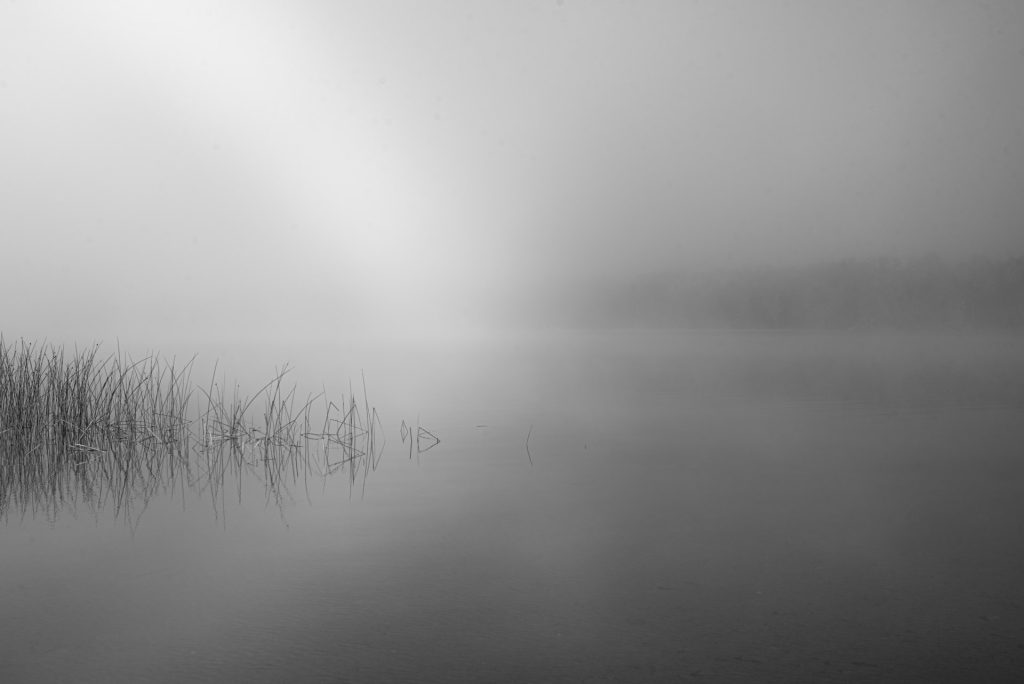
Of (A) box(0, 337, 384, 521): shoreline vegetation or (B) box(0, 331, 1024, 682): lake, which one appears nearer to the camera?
(B) box(0, 331, 1024, 682): lake

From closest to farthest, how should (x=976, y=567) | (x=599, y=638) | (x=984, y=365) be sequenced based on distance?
(x=599, y=638), (x=976, y=567), (x=984, y=365)

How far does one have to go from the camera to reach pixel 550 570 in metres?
3.73

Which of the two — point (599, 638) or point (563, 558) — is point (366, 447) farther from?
point (599, 638)

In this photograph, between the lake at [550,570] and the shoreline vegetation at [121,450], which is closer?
the lake at [550,570]

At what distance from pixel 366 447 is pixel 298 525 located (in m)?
2.79

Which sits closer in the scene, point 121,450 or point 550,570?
point 550,570

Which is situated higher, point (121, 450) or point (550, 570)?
point (121, 450)

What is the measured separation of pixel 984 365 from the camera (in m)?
19.7

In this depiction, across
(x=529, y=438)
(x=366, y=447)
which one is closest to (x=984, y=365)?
(x=529, y=438)

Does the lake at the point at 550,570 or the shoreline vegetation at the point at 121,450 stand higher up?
the shoreline vegetation at the point at 121,450

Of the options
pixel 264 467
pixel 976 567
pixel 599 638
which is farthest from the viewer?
pixel 264 467

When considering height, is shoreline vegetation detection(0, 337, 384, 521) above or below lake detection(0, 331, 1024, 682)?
above

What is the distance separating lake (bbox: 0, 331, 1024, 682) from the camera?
268 centimetres

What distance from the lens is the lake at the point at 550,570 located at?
2682 millimetres
